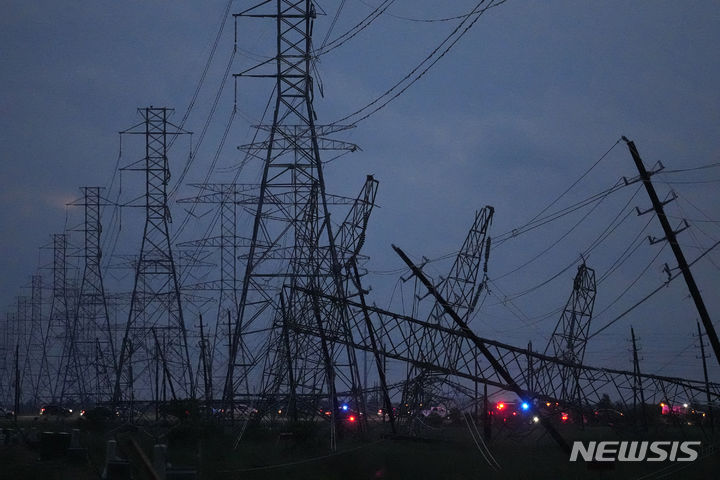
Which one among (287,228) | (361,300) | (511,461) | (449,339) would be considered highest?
(287,228)

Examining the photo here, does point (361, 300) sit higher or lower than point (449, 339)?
higher

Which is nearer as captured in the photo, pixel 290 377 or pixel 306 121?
pixel 306 121

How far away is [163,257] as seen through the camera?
55656mm

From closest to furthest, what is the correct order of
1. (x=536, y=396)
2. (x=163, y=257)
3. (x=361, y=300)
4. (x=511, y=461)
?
(x=511, y=461)
(x=536, y=396)
(x=361, y=300)
(x=163, y=257)

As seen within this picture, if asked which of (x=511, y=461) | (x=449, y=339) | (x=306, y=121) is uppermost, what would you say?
(x=306, y=121)

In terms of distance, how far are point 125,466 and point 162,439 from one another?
17760 millimetres

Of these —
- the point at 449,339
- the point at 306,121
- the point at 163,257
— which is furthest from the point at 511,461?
the point at 163,257

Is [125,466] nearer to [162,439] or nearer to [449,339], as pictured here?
[449,339]

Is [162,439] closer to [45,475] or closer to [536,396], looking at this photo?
[45,475]

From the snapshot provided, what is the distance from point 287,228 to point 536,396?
42.0ft

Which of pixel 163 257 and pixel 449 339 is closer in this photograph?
pixel 449 339

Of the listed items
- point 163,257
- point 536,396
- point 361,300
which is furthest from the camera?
point 163,257

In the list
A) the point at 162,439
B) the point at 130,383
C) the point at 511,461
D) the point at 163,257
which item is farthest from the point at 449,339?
the point at 130,383

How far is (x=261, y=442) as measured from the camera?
42281 mm
